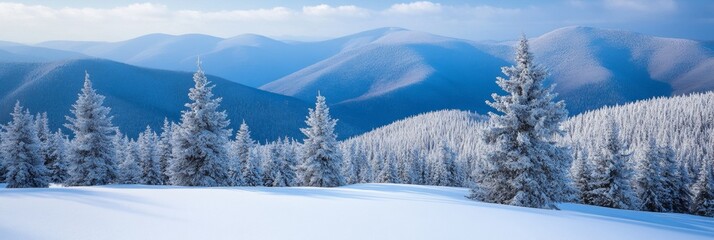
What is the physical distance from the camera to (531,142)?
19.8 meters

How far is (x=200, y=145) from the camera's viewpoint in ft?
92.5

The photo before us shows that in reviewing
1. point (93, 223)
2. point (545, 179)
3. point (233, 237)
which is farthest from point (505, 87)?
point (93, 223)

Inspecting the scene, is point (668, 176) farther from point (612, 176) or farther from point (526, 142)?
point (526, 142)

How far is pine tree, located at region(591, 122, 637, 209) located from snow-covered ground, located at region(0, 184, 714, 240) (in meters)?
29.2

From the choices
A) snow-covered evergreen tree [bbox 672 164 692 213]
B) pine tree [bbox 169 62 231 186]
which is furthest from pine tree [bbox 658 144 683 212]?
pine tree [bbox 169 62 231 186]

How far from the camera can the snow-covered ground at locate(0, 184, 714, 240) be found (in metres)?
7.34

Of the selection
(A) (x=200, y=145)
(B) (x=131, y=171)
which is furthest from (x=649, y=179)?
(B) (x=131, y=171)

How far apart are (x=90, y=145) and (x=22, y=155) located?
6.71 m

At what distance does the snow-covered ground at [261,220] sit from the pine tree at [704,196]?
45.5m

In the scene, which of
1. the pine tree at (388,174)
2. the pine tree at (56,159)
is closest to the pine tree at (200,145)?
the pine tree at (56,159)

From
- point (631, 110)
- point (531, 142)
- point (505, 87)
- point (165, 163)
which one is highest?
point (631, 110)

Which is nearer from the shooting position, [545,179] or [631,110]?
[545,179]

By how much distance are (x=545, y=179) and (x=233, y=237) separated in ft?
55.1

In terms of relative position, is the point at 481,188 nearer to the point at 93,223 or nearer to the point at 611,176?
the point at 93,223
